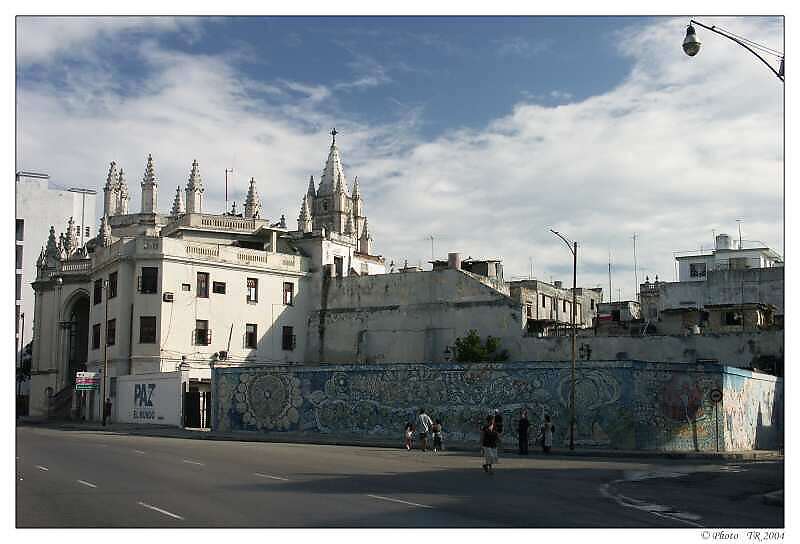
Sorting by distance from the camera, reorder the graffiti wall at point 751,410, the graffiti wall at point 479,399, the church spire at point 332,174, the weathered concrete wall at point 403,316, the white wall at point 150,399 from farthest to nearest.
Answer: the church spire at point 332,174 → the weathered concrete wall at point 403,316 → the white wall at point 150,399 → the graffiti wall at point 751,410 → the graffiti wall at point 479,399

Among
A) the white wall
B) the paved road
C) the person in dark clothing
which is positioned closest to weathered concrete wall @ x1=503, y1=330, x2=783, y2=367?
the person in dark clothing

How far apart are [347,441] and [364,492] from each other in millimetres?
21216

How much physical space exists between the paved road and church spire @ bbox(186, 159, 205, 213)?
53.0m

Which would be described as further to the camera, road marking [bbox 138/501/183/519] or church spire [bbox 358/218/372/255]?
church spire [bbox 358/218/372/255]

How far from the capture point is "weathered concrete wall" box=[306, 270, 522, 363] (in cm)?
5241

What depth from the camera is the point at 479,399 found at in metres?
37.7

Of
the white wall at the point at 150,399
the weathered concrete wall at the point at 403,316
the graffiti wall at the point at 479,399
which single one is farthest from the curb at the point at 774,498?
the white wall at the point at 150,399

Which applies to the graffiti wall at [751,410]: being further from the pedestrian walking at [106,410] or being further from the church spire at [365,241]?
the church spire at [365,241]

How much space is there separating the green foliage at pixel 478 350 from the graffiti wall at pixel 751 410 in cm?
1414

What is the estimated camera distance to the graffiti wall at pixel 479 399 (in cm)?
3481

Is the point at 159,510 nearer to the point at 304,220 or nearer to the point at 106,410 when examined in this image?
the point at 106,410

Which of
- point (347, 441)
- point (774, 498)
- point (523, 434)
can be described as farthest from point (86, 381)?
point (774, 498)

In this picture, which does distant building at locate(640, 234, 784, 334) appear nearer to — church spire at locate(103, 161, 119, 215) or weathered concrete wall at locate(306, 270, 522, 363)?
weathered concrete wall at locate(306, 270, 522, 363)

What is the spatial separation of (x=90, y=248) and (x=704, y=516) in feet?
206
